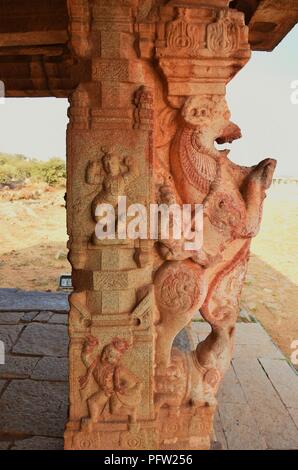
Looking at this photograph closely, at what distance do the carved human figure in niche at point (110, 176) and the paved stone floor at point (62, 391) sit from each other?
1.87 meters

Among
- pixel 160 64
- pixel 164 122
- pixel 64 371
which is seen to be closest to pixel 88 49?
pixel 160 64

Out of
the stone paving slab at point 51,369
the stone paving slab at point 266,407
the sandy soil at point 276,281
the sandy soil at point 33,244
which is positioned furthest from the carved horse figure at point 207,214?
the sandy soil at point 33,244

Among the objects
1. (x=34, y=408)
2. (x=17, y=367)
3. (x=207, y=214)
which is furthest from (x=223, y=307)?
(x=17, y=367)

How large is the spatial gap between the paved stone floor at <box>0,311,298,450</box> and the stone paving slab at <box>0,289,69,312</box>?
0.28 m

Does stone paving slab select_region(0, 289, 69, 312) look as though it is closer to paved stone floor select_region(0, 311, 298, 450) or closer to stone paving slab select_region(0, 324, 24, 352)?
paved stone floor select_region(0, 311, 298, 450)

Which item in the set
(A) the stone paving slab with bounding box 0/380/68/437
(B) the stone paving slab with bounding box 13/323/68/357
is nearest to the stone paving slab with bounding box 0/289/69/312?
(B) the stone paving slab with bounding box 13/323/68/357

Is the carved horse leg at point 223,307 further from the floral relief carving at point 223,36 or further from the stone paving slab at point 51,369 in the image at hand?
the stone paving slab at point 51,369

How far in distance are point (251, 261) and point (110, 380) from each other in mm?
10715

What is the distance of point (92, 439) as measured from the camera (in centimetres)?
250

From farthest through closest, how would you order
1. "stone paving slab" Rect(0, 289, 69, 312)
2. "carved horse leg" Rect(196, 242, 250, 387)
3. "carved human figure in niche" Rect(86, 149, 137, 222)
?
"stone paving slab" Rect(0, 289, 69, 312)
"carved horse leg" Rect(196, 242, 250, 387)
"carved human figure in niche" Rect(86, 149, 137, 222)

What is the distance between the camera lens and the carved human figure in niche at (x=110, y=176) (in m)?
2.40

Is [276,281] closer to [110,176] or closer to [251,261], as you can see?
[251,261]

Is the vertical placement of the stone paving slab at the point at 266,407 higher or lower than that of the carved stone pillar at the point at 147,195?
lower

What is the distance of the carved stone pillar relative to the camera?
7.88 feet
